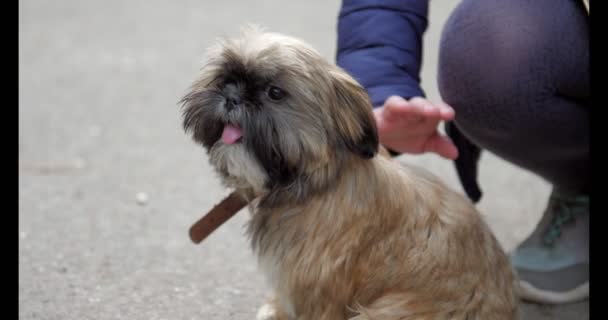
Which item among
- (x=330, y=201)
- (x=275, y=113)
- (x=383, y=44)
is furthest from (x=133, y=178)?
(x=275, y=113)

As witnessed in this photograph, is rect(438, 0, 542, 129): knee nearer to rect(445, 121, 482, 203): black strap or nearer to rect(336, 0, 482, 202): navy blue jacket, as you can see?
rect(336, 0, 482, 202): navy blue jacket

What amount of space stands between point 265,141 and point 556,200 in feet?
4.34

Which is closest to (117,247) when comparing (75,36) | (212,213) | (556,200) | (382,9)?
(212,213)

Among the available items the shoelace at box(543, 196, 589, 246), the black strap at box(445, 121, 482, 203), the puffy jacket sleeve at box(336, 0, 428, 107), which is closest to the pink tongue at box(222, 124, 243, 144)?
the puffy jacket sleeve at box(336, 0, 428, 107)

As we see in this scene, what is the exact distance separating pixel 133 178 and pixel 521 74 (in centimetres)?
201

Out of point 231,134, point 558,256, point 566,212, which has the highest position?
point 231,134

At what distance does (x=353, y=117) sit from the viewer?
1812 millimetres

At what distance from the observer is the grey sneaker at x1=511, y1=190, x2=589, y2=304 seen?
8.18 ft

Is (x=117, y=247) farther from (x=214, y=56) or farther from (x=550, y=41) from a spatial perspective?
(x=550, y=41)

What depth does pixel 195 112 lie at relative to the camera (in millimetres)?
1825

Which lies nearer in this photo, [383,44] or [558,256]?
[383,44]

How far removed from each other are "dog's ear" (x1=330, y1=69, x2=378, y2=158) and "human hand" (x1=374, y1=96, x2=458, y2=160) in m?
0.29

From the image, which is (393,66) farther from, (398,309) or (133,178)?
(133,178)

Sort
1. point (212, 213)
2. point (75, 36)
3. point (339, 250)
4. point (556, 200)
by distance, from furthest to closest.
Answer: point (75, 36) → point (556, 200) → point (212, 213) → point (339, 250)
